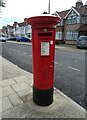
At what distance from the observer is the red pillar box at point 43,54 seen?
3.21 meters

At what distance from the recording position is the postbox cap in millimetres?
3111

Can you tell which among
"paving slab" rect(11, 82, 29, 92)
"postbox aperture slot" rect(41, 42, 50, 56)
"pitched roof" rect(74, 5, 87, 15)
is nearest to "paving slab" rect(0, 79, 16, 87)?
"paving slab" rect(11, 82, 29, 92)

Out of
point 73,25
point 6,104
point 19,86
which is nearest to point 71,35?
point 73,25

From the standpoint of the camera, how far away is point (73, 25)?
31.1 meters

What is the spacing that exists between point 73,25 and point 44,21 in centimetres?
2919

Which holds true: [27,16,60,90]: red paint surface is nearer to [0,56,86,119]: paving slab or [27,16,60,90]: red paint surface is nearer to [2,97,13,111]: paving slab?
Result: [0,56,86,119]: paving slab

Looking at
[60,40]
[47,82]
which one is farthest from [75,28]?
[47,82]

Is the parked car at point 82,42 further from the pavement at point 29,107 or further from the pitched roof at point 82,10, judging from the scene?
the pavement at point 29,107

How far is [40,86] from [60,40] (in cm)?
3193

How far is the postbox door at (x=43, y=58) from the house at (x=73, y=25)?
86.4 feet

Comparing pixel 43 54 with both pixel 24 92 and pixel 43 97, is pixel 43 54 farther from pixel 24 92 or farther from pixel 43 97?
pixel 24 92

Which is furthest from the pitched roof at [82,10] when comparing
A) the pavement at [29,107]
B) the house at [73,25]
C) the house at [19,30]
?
the house at [19,30]

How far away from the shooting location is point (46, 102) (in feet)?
11.6

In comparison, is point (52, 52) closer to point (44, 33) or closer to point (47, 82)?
point (44, 33)
